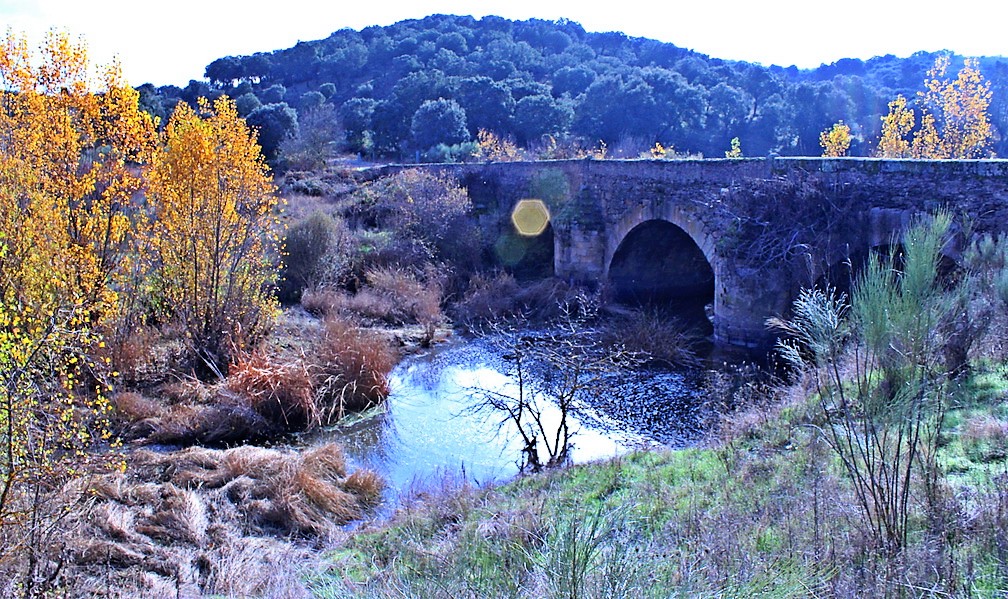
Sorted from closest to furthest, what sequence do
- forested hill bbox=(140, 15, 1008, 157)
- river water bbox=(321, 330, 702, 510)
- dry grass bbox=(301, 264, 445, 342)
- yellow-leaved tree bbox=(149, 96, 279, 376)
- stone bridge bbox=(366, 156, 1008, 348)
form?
river water bbox=(321, 330, 702, 510) < stone bridge bbox=(366, 156, 1008, 348) < yellow-leaved tree bbox=(149, 96, 279, 376) < dry grass bbox=(301, 264, 445, 342) < forested hill bbox=(140, 15, 1008, 157)

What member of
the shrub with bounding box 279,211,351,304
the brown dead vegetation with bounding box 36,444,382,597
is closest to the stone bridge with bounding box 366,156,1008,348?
the brown dead vegetation with bounding box 36,444,382,597

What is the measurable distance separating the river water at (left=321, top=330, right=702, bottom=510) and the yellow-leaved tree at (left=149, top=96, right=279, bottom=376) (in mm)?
3242

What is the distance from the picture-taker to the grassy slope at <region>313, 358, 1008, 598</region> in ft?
11.1

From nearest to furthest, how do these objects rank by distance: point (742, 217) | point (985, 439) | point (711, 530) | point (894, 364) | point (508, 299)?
point (894, 364) < point (711, 530) < point (985, 439) < point (742, 217) < point (508, 299)

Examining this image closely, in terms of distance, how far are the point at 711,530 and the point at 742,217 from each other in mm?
10778

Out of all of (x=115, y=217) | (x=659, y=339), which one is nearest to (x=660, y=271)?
(x=659, y=339)

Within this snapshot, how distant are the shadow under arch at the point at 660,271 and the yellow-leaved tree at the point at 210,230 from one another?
999 centimetres

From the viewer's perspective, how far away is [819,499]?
548 centimetres

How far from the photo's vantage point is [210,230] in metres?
13.0

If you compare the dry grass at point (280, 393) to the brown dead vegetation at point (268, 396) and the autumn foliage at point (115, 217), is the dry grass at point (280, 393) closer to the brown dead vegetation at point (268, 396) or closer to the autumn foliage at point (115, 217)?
the brown dead vegetation at point (268, 396)

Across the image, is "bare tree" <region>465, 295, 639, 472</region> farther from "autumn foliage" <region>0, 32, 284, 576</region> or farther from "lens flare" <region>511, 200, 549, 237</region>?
"lens flare" <region>511, 200, 549, 237</region>

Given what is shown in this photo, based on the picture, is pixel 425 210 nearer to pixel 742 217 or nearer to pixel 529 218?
pixel 529 218

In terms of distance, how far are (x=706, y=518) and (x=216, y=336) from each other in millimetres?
10542

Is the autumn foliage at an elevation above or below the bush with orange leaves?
above
